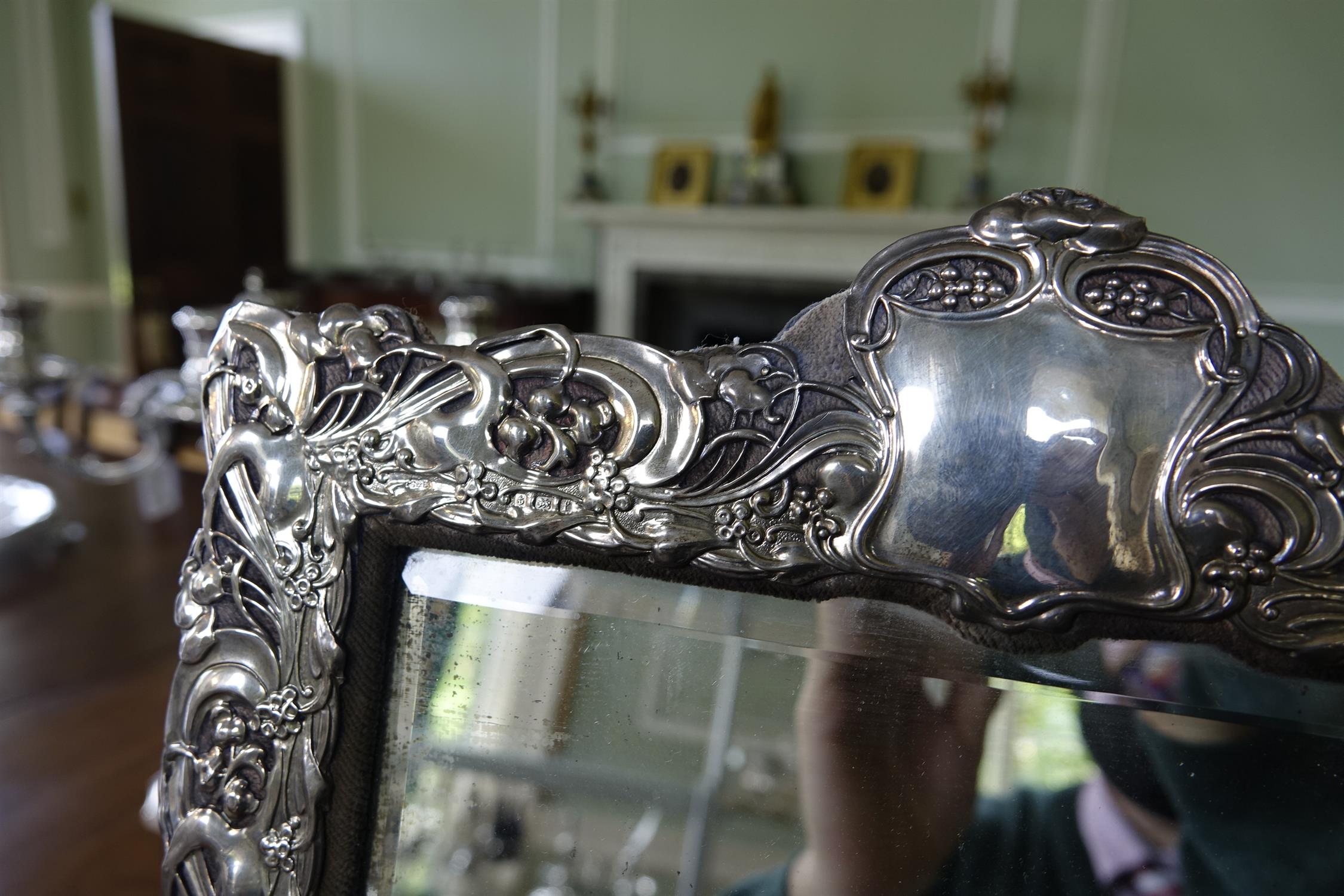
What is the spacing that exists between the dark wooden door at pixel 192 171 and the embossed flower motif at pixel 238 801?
424 centimetres

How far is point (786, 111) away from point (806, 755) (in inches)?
139

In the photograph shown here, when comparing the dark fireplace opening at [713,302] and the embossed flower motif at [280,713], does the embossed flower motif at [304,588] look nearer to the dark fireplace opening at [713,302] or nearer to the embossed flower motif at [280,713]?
the embossed flower motif at [280,713]

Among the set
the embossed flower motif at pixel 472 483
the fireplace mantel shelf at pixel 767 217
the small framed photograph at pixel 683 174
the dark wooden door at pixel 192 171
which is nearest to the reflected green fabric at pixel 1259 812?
the embossed flower motif at pixel 472 483

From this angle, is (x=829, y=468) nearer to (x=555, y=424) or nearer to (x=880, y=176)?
(x=555, y=424)

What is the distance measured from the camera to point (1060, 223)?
0.30m

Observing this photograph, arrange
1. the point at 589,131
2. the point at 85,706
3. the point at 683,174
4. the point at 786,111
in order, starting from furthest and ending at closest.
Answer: the point at 589,131
the point at 683,174
the point at 786,111
the point at 85,706

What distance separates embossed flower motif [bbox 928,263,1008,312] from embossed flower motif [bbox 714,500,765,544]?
0.10 meters

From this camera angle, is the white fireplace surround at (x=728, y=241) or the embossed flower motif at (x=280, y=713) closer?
the embossed flower motif at (x=280, y=713)

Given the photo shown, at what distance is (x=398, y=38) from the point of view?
4254 millimetres

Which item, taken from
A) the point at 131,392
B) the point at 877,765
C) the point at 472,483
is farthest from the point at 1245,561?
the point at 131,392

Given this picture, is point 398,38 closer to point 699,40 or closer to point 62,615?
point 699,40

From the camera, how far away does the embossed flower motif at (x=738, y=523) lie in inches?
12.5

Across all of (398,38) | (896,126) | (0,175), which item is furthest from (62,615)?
(0,175)

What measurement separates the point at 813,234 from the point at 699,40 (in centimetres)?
101
